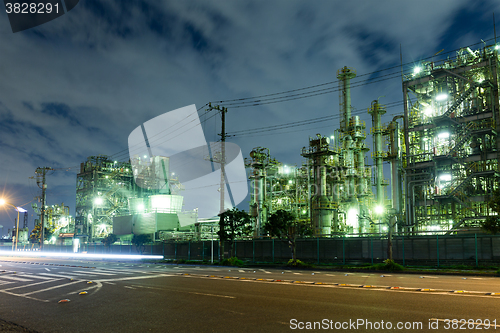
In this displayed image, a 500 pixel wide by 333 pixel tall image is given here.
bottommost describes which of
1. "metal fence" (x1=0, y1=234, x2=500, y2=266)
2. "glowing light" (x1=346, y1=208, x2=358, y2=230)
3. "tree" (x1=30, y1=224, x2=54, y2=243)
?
"tree" (x1=30, y1=224, x2=54, y2=243)

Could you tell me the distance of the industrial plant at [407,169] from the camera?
139 feet

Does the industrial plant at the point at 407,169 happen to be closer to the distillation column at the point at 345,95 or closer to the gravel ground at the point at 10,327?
the distillation column at the point at 345,95

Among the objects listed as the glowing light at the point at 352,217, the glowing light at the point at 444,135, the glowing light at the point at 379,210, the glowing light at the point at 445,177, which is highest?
the glowing light at the point at 444,135

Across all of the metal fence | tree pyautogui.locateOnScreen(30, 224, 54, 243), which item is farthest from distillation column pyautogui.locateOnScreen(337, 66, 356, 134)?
tree pyautogui.locateOnScreen(30, 224, 54, 243)

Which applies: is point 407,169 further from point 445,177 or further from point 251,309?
point 251,309

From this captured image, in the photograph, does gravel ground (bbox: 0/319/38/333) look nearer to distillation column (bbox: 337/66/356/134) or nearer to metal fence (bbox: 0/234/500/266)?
metal fence (bbox: 0/234/500/266)

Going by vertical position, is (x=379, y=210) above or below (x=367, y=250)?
above

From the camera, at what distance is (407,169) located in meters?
47.7

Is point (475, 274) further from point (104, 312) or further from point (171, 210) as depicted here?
point (171, 210)

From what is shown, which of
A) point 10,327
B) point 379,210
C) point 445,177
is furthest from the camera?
point 379,210

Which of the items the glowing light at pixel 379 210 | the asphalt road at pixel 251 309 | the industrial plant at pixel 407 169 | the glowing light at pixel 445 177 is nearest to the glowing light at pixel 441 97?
the industrial plant at pixel 407 169

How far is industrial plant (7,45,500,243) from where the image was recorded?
139 ft

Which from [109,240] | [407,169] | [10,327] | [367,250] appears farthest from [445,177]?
[109,240]

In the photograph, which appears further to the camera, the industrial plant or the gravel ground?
the industrial plant
